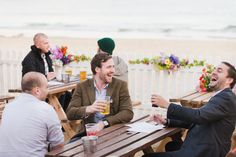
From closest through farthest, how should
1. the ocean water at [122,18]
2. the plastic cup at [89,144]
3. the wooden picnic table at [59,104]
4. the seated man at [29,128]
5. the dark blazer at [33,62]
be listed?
the plastic cup at [89,144]
the seated man at [29,128]
the wooden picnic table at [59,104]
the dark blazer at [33,62]
the ocean water at [122,18]

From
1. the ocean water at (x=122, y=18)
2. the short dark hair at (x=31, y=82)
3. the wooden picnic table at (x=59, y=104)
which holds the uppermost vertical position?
the ocean water at (x=122, y=18)

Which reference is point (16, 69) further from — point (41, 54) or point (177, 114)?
point (177, 114)

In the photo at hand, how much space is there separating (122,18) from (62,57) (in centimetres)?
2299

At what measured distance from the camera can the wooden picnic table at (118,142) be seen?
3.49m

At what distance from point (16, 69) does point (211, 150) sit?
6.11m

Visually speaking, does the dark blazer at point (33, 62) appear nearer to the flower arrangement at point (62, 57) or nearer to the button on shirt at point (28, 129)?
the flower arrangement at point (62, 57)

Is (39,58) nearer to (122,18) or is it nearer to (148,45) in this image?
(148,45)

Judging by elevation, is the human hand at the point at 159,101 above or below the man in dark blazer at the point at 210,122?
above

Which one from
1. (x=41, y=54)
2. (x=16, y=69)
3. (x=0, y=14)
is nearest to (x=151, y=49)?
(x=16, y=69)

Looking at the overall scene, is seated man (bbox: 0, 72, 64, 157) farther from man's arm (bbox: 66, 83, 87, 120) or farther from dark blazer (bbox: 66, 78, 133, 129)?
dark blazer (bbox: 66, 78, 133, 129)

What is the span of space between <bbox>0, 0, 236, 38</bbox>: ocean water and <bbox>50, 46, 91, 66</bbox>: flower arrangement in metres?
14.9

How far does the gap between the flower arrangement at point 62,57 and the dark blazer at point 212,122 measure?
15.1 ft

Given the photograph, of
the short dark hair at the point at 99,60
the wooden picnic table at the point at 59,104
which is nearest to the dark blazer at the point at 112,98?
the short dark hair at the point at 99,60

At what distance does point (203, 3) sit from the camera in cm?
3312
